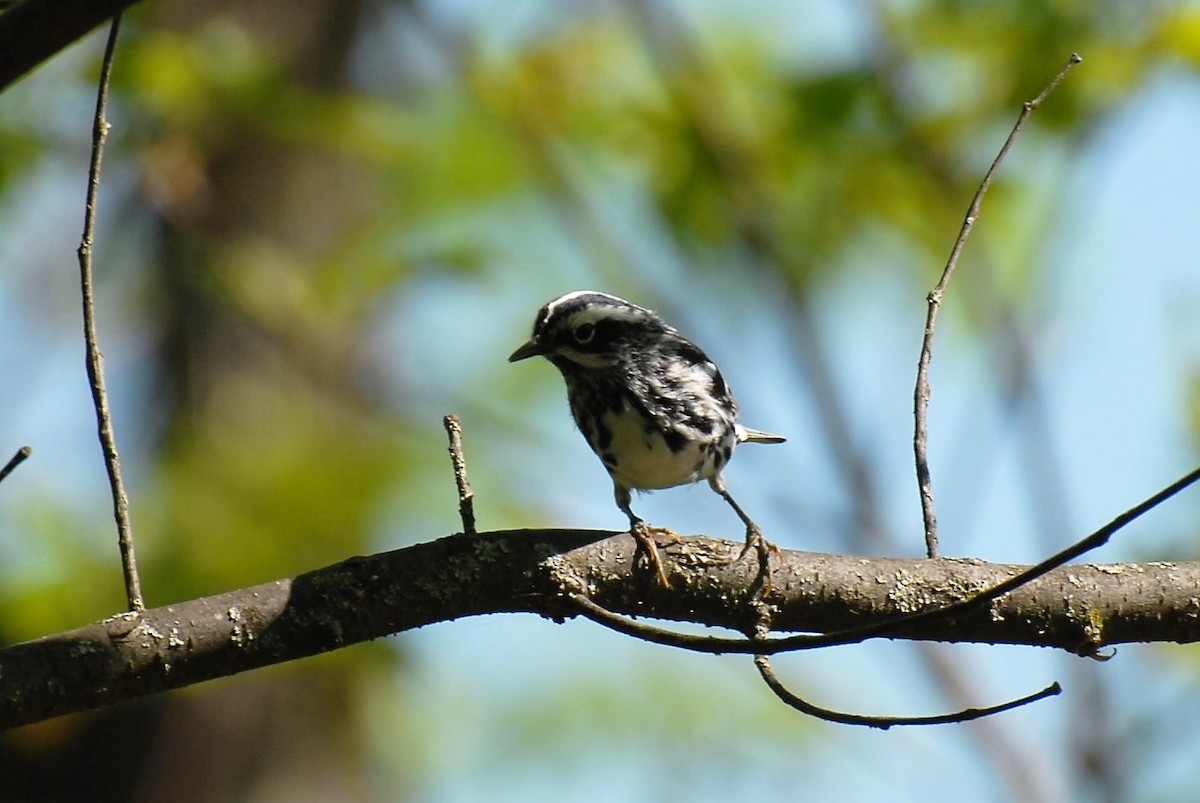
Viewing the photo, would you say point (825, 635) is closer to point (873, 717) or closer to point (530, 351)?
point (873, 717)

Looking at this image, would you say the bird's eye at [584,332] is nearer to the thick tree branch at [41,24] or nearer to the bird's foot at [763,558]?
the bird's foot at [763,558]

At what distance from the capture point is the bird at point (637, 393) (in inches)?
148

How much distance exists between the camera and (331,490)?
5168 mm

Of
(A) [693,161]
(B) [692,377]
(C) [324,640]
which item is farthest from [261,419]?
(C) [324,640]

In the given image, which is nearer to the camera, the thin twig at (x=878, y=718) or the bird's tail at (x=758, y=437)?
the thin twig at (x=878, y=718)

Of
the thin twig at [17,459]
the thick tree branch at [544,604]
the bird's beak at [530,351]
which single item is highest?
the bird's beak at [530,351]

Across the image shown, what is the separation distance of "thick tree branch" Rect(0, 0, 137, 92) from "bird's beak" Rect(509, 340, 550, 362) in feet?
6.40

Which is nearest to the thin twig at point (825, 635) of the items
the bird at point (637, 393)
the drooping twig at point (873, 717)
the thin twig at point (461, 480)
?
the drooping twig at point (873, 717)

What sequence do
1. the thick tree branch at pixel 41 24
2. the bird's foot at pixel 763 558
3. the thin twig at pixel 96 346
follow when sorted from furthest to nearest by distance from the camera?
the bird's foot at pixel 763 558 → the thin twig at pixel 96 346 → the thick tree branch at pixel 41 24

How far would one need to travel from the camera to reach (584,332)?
3988 mm

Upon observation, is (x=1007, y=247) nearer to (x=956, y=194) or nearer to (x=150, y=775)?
(x=956, y=194)

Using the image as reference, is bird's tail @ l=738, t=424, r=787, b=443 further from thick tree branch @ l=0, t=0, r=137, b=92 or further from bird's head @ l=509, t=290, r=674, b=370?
thick tree branch @ l=0, t=0, r=137, b=92

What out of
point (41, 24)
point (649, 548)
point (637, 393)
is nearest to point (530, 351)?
point (637, 393)

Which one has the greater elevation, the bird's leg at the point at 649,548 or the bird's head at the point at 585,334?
the bird's head at the point at 585,334
